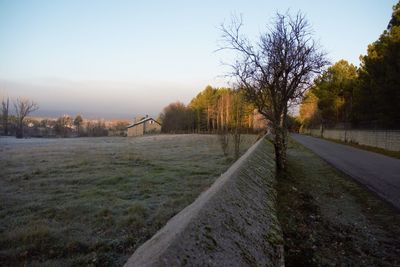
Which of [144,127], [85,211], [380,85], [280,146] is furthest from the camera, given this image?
[144,127]

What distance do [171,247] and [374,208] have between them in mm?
7565

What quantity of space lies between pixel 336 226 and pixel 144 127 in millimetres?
88780

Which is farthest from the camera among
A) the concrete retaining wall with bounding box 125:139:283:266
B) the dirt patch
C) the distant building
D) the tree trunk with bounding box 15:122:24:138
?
the distant building

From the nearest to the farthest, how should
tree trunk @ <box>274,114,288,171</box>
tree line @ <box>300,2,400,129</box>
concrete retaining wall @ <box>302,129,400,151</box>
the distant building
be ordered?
tree trunk @ <box>274,114,288,171</box> < concrete retaining wall @ <box>302,129,400,151</box> < tree line @ <box>300,2,400,129</box> < the distant building

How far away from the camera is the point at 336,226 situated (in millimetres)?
6512

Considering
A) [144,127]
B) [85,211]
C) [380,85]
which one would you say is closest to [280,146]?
[85,211]

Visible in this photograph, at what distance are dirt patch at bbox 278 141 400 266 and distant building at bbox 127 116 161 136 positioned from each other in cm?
7937

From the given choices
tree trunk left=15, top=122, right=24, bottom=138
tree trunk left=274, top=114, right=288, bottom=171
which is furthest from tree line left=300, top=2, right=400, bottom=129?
tree trunk left=15, top=122, right=24, bottom=138

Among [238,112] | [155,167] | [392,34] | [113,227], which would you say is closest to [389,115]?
[392,34]

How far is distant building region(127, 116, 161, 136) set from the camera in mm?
87819

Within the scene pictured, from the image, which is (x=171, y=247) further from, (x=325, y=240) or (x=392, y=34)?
(x=392, y=34)

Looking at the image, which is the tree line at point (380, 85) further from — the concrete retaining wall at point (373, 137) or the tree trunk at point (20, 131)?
the tree trunk at point (20, 131)

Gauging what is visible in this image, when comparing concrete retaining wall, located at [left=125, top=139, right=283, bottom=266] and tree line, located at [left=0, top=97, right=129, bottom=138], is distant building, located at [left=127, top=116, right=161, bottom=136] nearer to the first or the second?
tree line, located at [left=0, top=97, right=129, bottom=138]

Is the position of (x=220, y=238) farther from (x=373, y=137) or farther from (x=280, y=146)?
(x=373, y=137)
